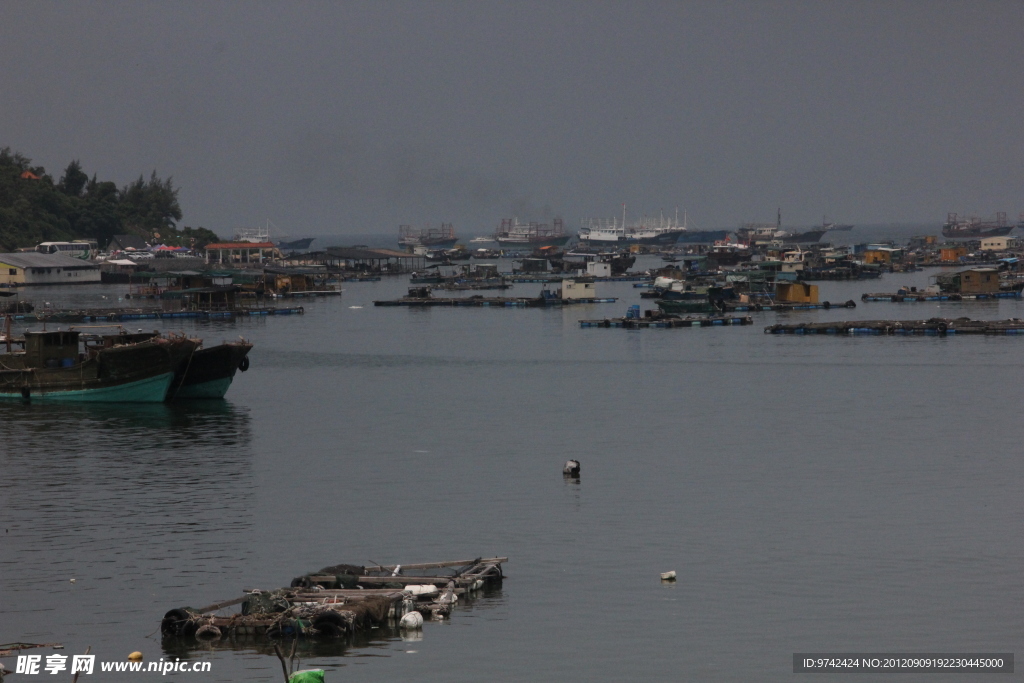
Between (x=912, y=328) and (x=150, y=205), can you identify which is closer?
(x=912, y=328)

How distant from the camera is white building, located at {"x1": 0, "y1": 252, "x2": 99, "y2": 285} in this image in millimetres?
116562

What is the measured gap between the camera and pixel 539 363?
60.6 meters

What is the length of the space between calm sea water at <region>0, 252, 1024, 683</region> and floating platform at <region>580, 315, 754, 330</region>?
22.0 metres

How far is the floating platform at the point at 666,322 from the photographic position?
3083 inches

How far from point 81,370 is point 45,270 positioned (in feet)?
268

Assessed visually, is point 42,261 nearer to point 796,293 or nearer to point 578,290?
point 578,290

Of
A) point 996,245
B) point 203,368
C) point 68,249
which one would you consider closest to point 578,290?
point 203,368

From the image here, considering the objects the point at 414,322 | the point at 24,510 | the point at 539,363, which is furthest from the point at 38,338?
the point at 414,322

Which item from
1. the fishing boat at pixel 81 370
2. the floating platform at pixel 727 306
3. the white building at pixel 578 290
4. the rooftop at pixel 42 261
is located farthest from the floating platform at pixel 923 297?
the rooftop at pixel 42 261

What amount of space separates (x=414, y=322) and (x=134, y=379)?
4297cm

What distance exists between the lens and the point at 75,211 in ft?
514

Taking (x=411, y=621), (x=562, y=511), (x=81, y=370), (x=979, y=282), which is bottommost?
(x=562, y=511)

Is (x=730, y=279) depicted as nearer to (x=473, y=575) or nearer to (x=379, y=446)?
(x=379, y=446)

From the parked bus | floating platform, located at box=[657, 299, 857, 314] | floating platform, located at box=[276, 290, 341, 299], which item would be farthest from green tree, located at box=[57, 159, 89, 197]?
floating platform, located at box=[657, 299, 857, 314]
